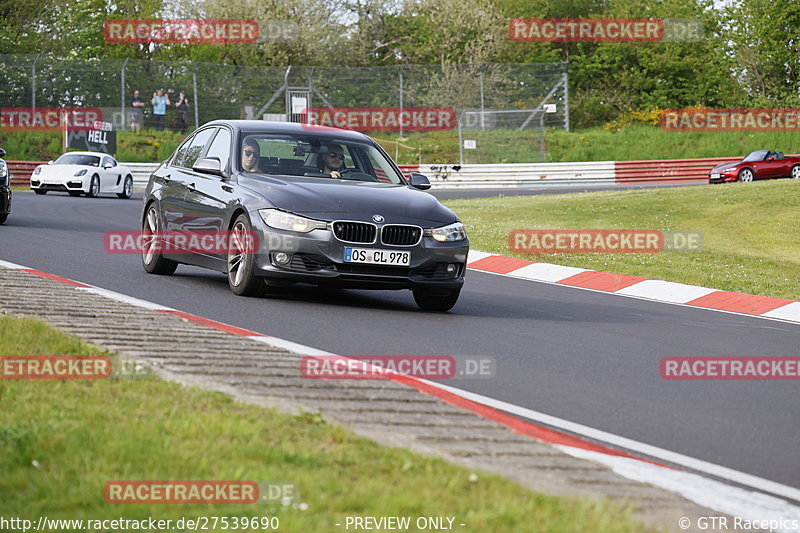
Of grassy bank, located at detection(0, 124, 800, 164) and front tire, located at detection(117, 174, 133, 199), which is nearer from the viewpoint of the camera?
front tire, located at detection(117, 174, 133, 199)

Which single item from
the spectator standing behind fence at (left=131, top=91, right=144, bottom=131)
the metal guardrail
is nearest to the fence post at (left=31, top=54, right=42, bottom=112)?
the spectator standing behind fence at (left=131, top=91, right=144, bottom=131)

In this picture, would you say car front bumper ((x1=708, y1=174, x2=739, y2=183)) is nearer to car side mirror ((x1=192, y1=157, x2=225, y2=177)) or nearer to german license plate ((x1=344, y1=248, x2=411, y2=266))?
car side mirror ((x1=192, y1=157, x2=225, y2=177))

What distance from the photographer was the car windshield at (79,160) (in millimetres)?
32434

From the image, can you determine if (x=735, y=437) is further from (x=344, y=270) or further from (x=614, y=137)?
(x=614, y=137)

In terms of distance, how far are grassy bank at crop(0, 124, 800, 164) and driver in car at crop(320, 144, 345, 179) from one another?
1278 inches

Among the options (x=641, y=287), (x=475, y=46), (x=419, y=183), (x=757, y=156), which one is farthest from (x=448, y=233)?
(x=475, y=46)

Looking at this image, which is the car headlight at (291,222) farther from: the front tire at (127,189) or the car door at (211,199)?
the front tire at (127,189)

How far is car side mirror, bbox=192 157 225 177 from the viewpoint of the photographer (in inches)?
444

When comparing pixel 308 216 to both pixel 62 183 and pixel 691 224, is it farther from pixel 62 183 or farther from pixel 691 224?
pixel 62 183

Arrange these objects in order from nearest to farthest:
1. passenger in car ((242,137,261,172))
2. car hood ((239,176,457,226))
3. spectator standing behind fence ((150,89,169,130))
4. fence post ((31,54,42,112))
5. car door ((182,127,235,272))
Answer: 1. car hood ((239,176,457,226))
2. car door ((182,127,235,272))
3. passenger in car ((242,137,261,172))
4. fence post ((31,54,42,112))
5. spectator standing behind fence ((150,89,169,130))

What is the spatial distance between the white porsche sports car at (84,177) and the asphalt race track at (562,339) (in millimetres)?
15980

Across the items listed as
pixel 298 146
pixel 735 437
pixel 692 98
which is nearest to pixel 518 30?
pixel 692 98

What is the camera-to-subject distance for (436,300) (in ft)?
36.4

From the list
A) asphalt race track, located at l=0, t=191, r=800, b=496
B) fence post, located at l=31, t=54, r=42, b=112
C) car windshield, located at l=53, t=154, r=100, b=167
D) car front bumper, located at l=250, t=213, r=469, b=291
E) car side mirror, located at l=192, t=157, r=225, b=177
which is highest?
fence post, located at l=31, t=54, r=42, b=112
